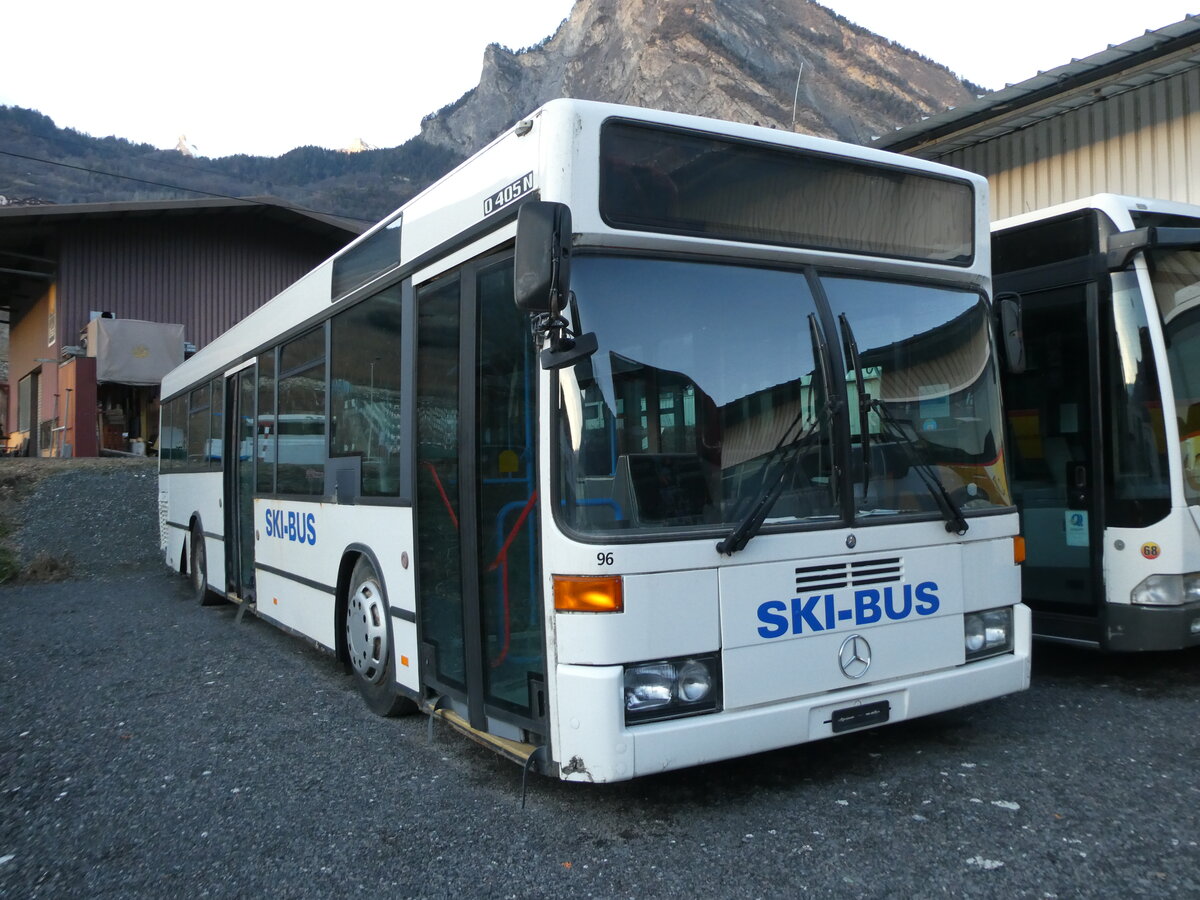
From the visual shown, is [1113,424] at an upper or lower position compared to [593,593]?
upper

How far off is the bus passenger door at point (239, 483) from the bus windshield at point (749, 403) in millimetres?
5110

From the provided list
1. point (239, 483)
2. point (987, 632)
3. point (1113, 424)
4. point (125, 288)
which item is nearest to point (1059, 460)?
point (1113, 424)

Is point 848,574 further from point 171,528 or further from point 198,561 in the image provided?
point 171,528

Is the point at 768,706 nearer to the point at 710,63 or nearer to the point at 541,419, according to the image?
the point at 541,419

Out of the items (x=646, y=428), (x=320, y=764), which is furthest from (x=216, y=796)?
(x=646, y=428)

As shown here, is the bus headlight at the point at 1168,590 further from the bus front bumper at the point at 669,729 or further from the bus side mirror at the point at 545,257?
the bus side mirror at the point at 545,257

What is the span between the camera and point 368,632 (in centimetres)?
545

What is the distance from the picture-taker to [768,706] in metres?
3.73

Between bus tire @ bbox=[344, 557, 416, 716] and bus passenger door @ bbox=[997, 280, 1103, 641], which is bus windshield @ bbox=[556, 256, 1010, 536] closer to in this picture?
bus passenger door @ bbox=[997, 280, 1103, 641]

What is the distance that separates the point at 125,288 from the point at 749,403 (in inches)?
975

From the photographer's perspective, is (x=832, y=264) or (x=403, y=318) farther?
(x=403, y=318)

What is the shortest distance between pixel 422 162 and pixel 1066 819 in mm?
82243

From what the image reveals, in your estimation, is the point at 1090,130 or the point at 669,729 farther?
the point at 1090,130

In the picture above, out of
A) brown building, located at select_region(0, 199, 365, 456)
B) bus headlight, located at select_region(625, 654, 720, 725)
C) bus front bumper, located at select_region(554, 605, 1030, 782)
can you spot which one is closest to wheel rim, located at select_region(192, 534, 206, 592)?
bus front bumper, located at select_region(554, 605, 1030, 782)
